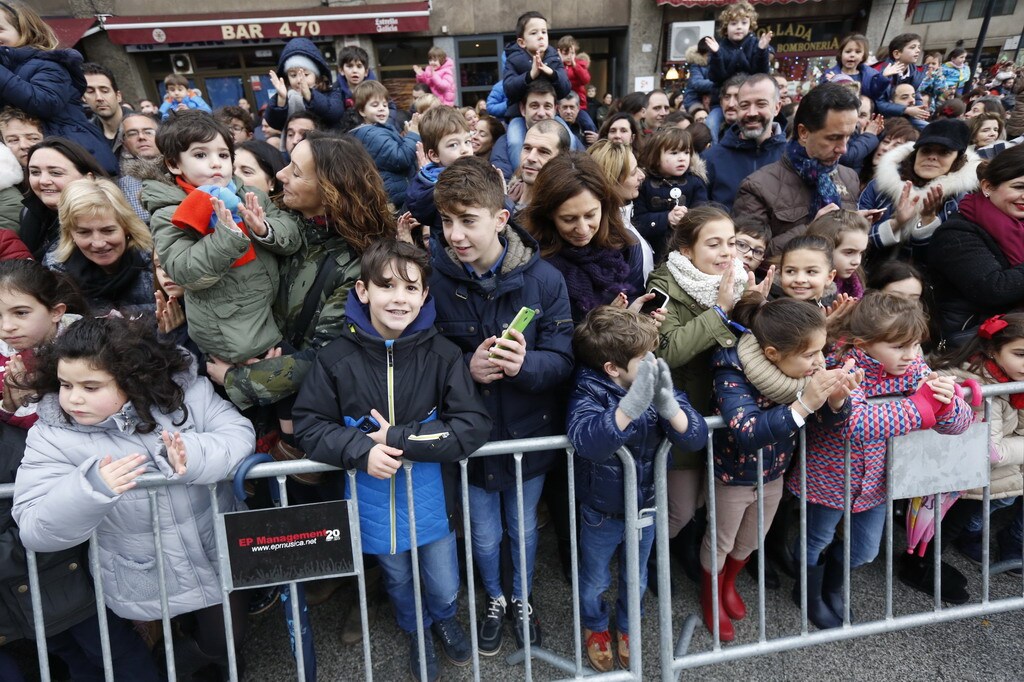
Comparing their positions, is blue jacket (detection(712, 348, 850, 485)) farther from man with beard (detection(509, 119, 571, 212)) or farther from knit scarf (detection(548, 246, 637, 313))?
man with beard (detection(509, 119, 571, 212))

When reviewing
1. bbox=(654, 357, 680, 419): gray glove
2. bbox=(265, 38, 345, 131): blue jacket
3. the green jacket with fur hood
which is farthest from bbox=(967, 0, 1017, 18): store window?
the green jacket with fur hood

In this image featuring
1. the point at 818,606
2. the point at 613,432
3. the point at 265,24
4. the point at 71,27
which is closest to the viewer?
the point at 613,432

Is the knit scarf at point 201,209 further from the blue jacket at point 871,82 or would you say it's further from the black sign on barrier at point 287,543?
the blue jacket at point 871,82

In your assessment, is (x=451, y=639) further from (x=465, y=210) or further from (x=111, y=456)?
(x=465, y=210)

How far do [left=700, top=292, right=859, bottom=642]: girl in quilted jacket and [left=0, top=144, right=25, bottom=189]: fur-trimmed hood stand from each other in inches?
159

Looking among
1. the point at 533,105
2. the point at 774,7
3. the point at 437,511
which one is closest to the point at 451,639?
the point at 437,511

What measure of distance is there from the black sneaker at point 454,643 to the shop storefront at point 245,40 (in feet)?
46.7

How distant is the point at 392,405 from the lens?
247 centimetres

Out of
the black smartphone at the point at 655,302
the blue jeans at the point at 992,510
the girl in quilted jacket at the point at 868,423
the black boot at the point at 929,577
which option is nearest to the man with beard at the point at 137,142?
the black smartphone at the point at 655,302

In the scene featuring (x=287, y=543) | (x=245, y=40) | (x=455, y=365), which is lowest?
(x=287, y=543)

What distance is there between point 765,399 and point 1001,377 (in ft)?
4.10

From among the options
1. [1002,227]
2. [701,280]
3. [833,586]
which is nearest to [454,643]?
[833,586]

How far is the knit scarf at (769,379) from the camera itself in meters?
2.63

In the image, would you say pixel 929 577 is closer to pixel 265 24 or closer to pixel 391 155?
pixel 391 155
